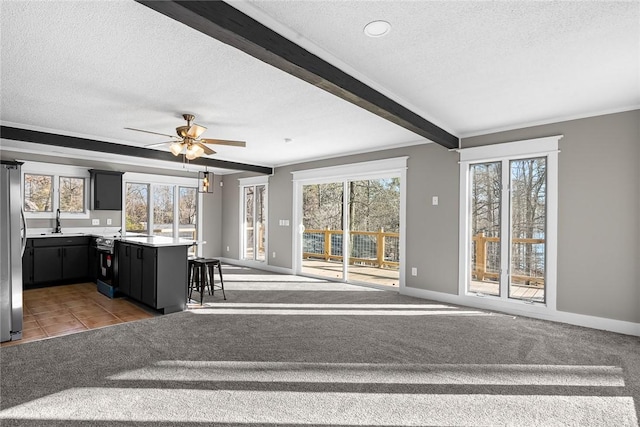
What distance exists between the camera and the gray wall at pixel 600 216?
3.61 m

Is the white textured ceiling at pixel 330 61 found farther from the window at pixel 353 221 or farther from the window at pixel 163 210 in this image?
the window at pixel 163 210

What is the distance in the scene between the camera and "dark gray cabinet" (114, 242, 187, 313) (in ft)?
13.9

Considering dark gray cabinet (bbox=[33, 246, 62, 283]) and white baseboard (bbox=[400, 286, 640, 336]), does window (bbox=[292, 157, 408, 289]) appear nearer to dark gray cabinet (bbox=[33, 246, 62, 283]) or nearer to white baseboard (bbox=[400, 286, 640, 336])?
white baseboard (bbox=[400, 286, 640, 336])

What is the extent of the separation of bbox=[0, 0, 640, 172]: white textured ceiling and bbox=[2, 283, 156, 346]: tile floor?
93.9 inches

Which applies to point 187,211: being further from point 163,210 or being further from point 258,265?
point 258,265

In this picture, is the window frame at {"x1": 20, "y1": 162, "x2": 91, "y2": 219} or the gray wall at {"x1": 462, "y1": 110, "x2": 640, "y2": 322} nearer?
the gray wall at {"x1": 462, "y1": 110, "x2": 640, "y2": 322}

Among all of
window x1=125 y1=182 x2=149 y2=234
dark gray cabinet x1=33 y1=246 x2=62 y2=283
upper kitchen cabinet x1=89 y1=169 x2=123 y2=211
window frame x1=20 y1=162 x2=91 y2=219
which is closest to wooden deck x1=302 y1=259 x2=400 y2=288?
window x1=125 y1=182 x2=149 y2=234

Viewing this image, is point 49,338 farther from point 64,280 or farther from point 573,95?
point 573,95

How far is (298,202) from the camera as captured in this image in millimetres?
7258

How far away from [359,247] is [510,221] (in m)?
2.67

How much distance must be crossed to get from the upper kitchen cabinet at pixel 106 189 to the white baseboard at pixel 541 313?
5.85m

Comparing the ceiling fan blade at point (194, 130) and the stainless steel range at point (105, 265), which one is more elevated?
the ceiling fan blade at point (194, 130)

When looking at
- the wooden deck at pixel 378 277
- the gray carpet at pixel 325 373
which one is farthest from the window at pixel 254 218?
the gray carpet at pixel 325 373

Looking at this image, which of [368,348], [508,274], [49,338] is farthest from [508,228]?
[49,338]
